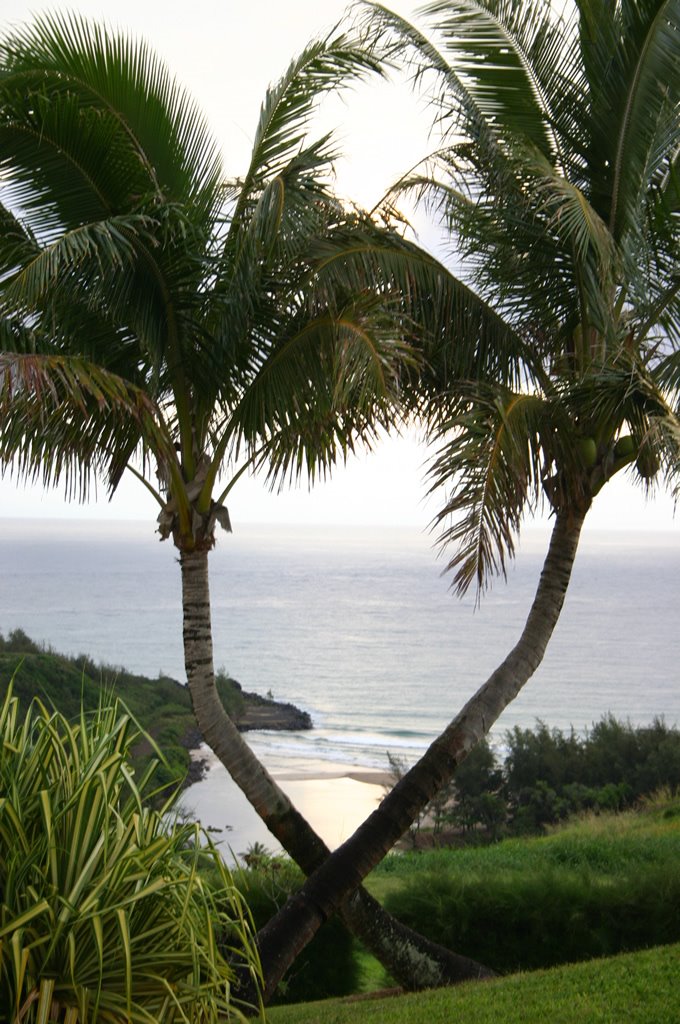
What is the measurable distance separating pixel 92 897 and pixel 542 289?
5287mm

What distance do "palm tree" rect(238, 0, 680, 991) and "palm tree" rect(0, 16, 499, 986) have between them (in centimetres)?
54

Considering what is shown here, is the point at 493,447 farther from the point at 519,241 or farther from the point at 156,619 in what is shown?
the point at 156,619

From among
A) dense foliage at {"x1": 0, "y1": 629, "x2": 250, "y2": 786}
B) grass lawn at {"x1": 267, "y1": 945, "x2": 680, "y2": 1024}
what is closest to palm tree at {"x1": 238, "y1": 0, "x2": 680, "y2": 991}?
grass lawn at {"x1": 267, "y1": 945, "x2": 680, "y2": 1024}

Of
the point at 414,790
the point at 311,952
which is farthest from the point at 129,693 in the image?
the point at 414,790

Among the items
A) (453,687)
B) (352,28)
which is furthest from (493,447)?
(453,687)

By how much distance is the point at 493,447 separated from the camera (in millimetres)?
6297

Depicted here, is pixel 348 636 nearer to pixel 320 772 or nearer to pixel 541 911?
pixel 320 772

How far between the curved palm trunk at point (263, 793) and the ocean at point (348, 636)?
13.0 meters

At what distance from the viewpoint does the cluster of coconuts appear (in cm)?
709

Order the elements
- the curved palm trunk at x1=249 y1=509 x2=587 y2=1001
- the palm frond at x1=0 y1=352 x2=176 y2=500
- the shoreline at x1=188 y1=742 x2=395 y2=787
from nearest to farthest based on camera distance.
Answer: the palm frond at x1=0 y1=352 x2=176 y2=500 < the curved palm trunk at x1=249 y1=509 x2=587 y2=1001 < the shoreline at x1=188 y1=742 x2=395 y2=787

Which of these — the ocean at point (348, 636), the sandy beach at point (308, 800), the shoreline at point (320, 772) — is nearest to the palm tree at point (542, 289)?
the sandy beach at point (308, 800)

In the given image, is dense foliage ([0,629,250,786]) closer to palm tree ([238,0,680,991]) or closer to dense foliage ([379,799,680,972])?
dense foliage ([379,799,680,972])

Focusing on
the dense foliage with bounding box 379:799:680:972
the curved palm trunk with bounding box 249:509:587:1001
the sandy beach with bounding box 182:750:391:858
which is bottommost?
the sandy beach with bounding box 182:750:391:858

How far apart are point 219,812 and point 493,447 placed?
1546cm
